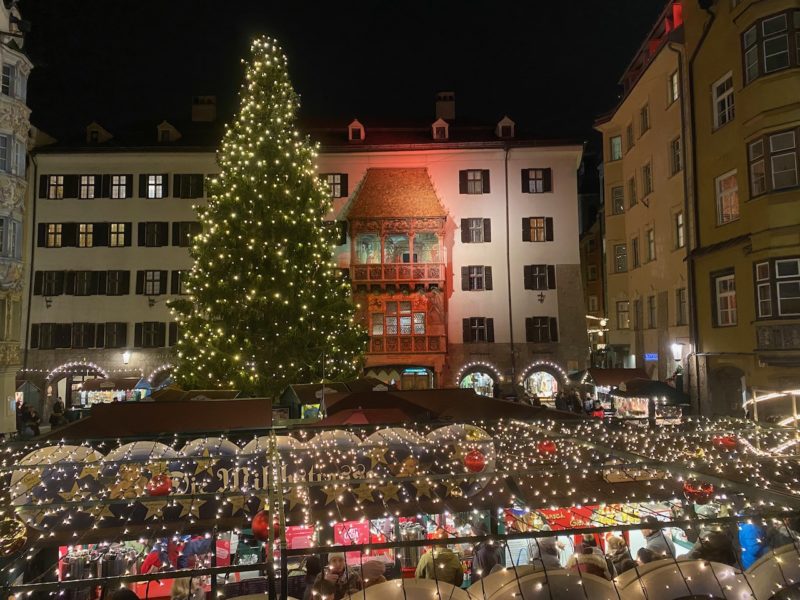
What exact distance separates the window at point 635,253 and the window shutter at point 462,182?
36.3ft

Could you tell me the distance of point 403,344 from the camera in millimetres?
37156

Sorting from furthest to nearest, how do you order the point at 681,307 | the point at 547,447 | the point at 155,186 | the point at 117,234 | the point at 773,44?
the point at 155,186
the point at 117,234
the point at 681,307
the point at 773,44
the point at 547,447

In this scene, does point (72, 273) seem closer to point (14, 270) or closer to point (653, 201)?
point (14, 270)

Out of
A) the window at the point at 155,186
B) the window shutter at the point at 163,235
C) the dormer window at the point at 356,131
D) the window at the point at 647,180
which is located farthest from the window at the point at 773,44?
the window at the point at 155,186

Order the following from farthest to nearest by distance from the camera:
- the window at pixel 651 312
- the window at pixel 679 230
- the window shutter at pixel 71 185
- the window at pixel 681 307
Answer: the window shutter at pixel 71 185 → the window at pixel 651 312 → the window at pixel 679 230 → the window at pixel 681 307

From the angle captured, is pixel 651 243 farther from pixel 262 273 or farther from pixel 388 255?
pixel 262 273

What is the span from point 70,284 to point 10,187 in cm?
978

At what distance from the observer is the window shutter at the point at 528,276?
38.5 meters

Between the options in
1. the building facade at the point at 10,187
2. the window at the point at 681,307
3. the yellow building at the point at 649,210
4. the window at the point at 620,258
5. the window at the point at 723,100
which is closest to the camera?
the window at the point at 723,100

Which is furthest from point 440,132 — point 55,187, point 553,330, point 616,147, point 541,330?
point 55,187

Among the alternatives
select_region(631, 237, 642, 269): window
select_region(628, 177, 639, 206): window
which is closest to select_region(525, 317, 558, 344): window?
select_region(631, 237, 642, 269): window

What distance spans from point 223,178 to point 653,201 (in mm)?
19088

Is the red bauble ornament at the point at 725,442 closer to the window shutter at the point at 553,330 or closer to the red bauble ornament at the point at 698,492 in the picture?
the red bauble ornament at the point at 698,492

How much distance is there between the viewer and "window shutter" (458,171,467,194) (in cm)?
3938
